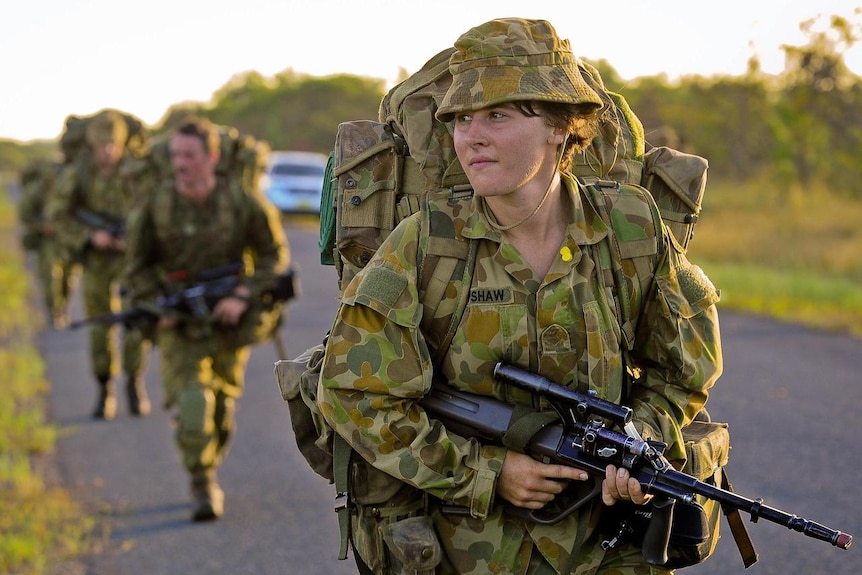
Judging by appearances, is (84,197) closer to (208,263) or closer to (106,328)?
(106,328)

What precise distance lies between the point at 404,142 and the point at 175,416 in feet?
13.0

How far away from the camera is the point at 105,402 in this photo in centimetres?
1037

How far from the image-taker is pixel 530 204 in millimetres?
3316

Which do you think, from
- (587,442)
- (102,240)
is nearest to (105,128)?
(102,240)

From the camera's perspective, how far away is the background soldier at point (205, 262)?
7465 mm

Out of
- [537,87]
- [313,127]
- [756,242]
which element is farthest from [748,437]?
[313,127]

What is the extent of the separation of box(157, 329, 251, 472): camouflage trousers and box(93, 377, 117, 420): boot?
2915 mm

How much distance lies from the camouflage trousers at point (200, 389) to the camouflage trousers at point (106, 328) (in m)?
2.41

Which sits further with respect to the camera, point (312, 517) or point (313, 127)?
point (313, 127)

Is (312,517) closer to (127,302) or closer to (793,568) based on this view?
(127,302)

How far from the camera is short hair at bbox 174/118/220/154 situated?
7578 millimetres

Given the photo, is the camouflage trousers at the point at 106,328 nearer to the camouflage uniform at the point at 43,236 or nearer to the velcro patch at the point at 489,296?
the camouflage uniform at the point at 43,236

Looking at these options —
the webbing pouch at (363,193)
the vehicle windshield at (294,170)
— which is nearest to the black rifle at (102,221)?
the webbing pouch at (363,193)

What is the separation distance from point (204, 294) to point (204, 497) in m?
1.23
